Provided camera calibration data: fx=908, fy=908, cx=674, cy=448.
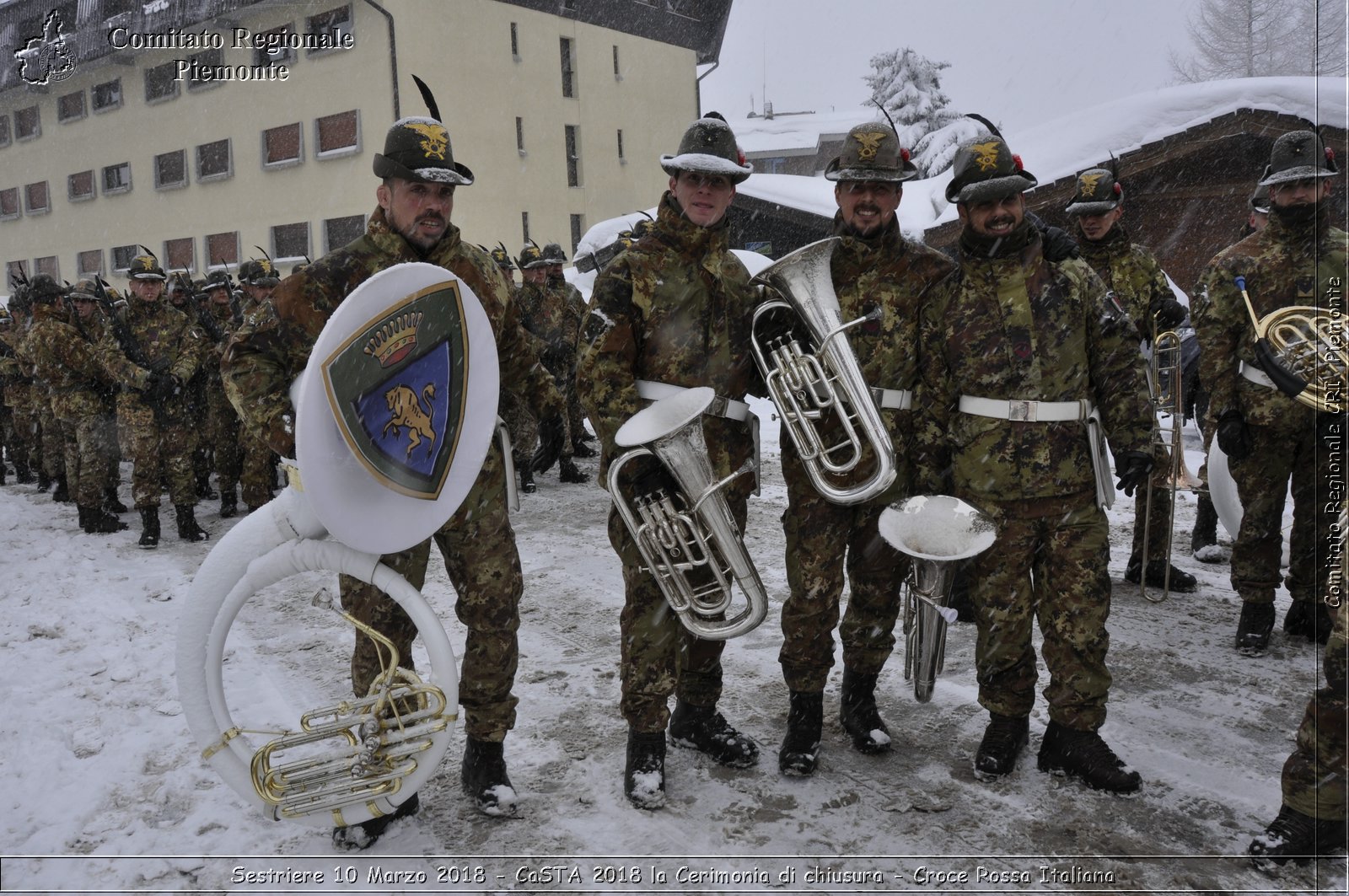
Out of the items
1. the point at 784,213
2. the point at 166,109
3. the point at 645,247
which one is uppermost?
the point at 166,109

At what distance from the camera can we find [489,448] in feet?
10.6

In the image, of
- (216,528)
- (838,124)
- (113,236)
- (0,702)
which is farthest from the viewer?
(838,124)

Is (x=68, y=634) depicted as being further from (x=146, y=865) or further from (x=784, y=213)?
(x=784, y=213)

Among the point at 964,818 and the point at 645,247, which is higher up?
the point at 645,247

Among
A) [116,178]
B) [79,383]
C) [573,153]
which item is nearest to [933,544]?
[79,383]

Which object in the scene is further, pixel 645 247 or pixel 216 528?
pixel 216 528

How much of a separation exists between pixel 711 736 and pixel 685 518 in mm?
1132

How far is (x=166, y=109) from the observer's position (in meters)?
25.9

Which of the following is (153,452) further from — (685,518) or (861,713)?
(861,713)

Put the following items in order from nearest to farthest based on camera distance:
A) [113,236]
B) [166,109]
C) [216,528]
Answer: [216,528], [166,109], [113,236]

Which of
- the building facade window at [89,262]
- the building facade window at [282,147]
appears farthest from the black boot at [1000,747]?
the building facade window at [89,262]

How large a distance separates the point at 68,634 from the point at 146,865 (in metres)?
3.08

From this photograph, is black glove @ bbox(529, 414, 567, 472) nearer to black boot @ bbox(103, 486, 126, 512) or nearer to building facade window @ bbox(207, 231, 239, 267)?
black boot @ bbox(103, 486, 126, 512)

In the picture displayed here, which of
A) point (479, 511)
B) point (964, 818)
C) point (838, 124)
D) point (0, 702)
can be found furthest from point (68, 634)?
point (838, 124)
